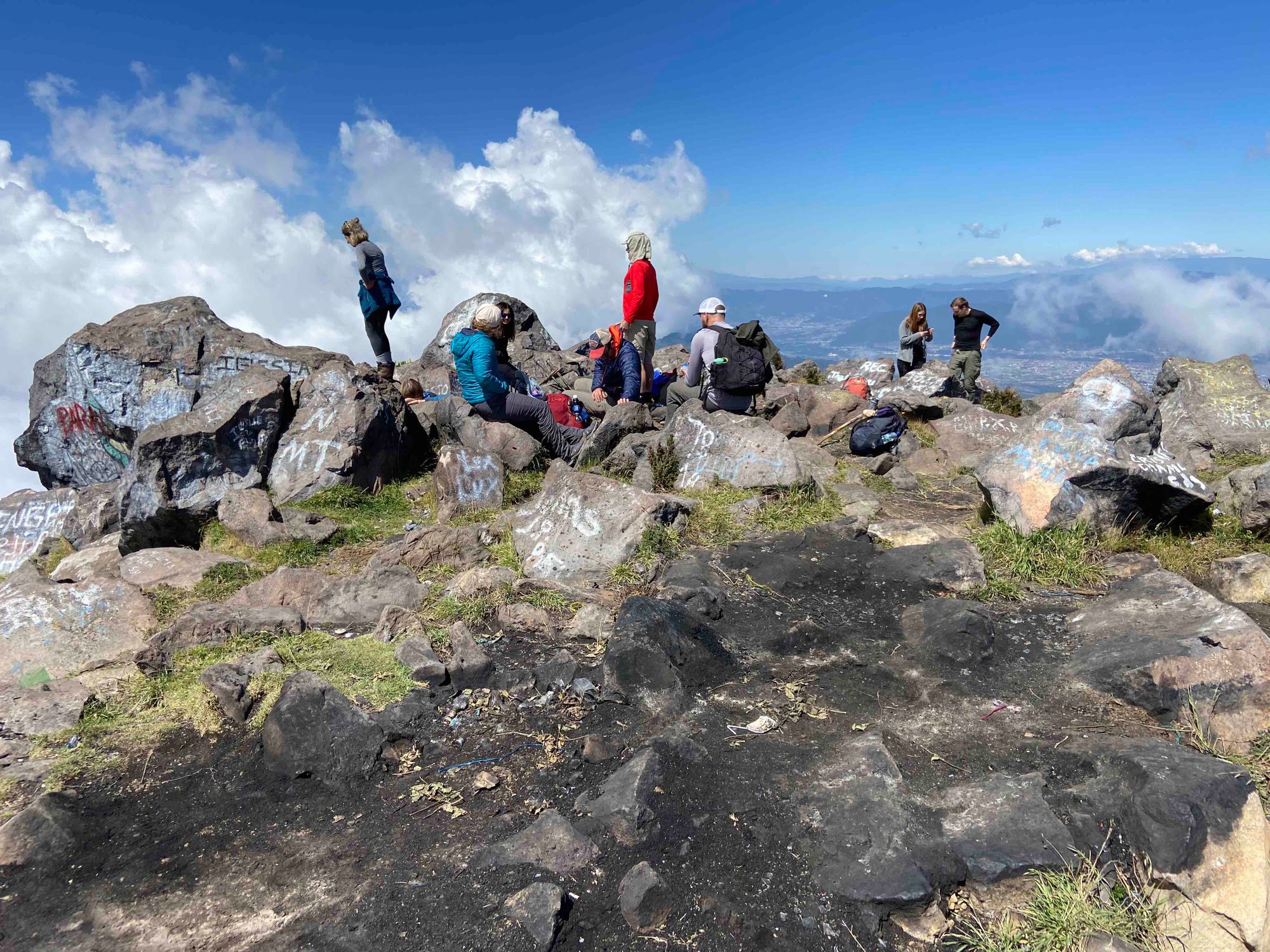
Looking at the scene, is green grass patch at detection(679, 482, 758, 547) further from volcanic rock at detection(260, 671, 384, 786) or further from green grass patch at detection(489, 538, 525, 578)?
volcanic rock at detection(260, 671, 384, 786)

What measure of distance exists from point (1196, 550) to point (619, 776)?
6302 millimetres

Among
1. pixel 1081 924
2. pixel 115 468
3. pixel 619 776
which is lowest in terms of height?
pixel 1081 924

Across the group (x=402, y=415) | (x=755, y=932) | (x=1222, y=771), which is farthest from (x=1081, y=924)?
(x=402, y=415)

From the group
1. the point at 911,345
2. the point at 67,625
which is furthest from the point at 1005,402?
the point at 67,625

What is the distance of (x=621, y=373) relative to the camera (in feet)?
36.8

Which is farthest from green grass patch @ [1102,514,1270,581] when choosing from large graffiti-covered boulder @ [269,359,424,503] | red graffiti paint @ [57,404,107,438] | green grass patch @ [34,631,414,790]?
red graffiti paint @ [57,404,107,438]

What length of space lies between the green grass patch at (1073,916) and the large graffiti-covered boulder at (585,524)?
4.22 m

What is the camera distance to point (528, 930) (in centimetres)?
331

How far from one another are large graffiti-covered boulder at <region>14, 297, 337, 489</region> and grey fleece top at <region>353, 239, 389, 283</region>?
60.2 inches

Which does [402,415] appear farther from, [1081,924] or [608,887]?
[1081,924]

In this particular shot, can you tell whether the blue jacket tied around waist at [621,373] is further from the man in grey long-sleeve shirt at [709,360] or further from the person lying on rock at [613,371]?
the man in grey long-sleeve shirt at [709,360]

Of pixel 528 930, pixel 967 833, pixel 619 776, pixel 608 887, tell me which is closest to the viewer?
pixel 528 930

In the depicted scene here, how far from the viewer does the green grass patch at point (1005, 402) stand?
14.2 m

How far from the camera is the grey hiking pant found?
9.71 meters
